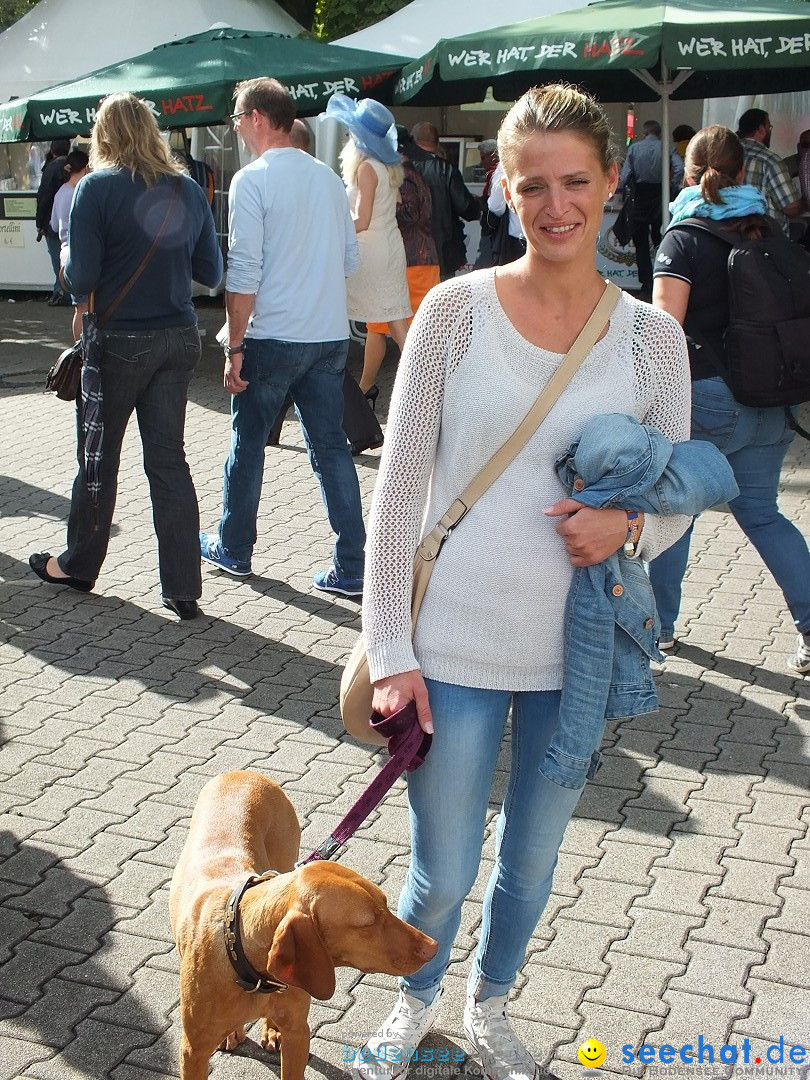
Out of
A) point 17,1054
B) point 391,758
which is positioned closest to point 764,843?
point 391,758

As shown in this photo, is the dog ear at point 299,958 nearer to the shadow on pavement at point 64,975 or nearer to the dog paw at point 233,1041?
the dog paw at point 233,1041

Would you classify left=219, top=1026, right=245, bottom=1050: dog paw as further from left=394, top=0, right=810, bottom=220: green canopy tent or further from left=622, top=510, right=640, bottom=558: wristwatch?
left=394, top=0, right=810, bottom=220: green canopy tent

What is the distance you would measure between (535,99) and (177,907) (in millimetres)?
1853

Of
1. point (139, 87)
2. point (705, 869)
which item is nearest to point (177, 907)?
point (705, 869)

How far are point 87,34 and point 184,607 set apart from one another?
16088mm

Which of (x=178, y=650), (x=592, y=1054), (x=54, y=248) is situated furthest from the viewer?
(x=54, y=248)

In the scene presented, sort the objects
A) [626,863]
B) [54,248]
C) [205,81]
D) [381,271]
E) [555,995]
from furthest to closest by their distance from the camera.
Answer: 1. [54,248]
2. [205,81]
3. [381,271]
4. [626,863]
5. [555,995]

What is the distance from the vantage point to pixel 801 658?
523 cm

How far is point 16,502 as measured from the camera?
7.94 m

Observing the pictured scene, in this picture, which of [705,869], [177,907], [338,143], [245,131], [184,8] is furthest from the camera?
[184,8]

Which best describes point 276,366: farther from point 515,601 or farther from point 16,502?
point 515,601

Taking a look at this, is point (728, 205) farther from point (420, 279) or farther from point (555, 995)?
point (420, 279)

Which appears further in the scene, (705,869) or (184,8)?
(184,8)

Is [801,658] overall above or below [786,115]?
below
